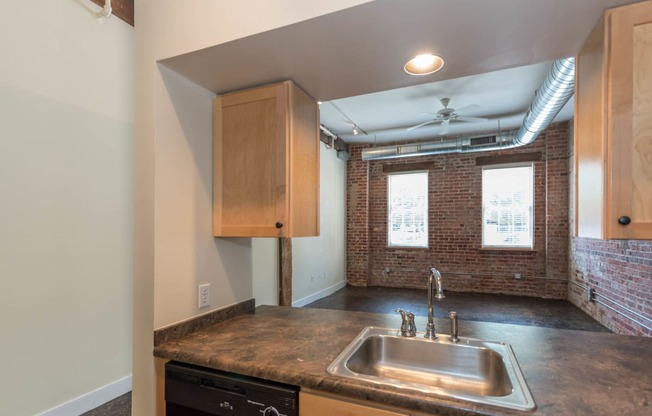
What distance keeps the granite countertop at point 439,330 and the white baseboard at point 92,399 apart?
141cm

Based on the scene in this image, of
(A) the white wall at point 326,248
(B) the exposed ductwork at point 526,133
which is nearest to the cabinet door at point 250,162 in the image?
(B) the exposed ductwork at point 526,133

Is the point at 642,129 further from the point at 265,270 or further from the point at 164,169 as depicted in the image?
the point at 265,270

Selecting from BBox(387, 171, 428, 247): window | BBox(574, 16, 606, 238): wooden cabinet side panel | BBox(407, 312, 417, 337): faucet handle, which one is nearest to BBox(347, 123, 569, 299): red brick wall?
BBox(387, 171, 428, 247): window

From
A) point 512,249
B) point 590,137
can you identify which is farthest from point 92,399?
point 512,249

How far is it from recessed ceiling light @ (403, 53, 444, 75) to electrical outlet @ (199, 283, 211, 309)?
1.49 meters

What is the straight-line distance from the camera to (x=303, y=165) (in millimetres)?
1712

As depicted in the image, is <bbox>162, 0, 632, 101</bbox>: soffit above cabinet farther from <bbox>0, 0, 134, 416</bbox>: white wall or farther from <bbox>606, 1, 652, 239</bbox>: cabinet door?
<bbox>0, 0, 134, 416</bbox>: white wall

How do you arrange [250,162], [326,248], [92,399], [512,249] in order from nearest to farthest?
[250,162] → [92,399] → [512,249] → [326,248]

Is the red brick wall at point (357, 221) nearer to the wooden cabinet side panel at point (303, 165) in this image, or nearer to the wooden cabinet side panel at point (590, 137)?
the wooden cabinet side panel at point (303, 165)

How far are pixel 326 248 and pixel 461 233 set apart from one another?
263 centimetres

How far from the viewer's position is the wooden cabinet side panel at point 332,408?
1.03 m

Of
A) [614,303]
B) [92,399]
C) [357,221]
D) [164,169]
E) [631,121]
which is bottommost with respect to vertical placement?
[92,399]

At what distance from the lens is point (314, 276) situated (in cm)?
554

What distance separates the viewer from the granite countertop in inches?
37.4
